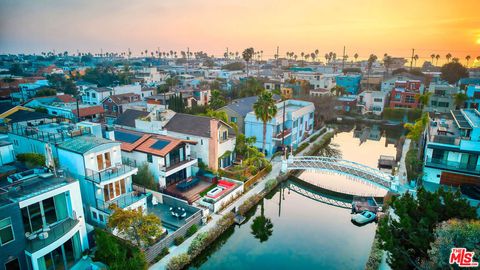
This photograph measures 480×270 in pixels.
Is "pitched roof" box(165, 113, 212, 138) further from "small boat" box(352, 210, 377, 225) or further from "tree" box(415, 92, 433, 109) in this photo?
"tree" box(415, 92, 433, 109)

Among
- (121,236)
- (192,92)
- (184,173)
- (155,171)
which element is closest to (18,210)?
(121,236)

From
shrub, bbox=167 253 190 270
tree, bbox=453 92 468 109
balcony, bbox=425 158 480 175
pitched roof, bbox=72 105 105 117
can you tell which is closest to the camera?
shrub, bbox=167 253 190 270

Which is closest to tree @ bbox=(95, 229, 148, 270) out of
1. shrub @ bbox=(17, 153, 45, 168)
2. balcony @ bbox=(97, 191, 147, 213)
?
balcony @ bbox=(97, 191, 147, 213)

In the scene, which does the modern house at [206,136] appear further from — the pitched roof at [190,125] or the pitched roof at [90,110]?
the pitched roof at [90,110]

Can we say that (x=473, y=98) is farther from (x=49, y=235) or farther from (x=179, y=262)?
(x=49, y=235)

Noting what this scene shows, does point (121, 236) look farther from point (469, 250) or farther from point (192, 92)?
point (192, 92)

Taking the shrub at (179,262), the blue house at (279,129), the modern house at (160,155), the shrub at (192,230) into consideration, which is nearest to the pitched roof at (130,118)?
the modern house at (160,155)

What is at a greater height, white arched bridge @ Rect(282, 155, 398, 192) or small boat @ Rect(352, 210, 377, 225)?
white arched bridge @ Rect(282, 155, 398, 192)
